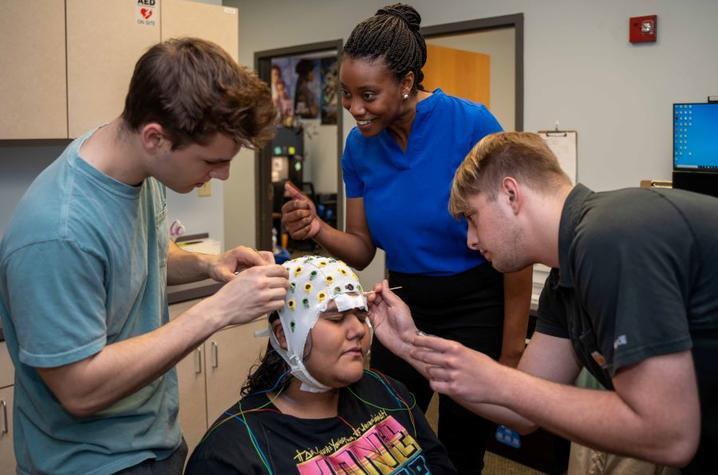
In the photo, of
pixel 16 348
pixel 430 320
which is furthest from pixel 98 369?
pixel 430 320

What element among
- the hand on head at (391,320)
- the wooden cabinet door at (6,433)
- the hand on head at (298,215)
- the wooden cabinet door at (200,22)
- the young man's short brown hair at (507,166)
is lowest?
the wooden cabinet door at (6,433)

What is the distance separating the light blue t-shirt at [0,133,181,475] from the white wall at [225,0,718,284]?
9.32 feet

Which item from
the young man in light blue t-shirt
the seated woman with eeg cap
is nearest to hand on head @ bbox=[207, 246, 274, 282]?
the seated woman with eeg cap

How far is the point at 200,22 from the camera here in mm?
3152

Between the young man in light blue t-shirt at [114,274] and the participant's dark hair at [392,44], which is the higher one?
the participant's dark hair at [392,44]

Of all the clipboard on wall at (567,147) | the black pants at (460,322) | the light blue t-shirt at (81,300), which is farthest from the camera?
the clipboard on wall at (567,147)

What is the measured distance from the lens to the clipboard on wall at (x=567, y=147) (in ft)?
12.8

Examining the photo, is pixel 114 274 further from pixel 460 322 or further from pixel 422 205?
pixel 460 322

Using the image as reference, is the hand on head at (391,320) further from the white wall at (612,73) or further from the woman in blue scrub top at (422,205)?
the white wall at (612,73)

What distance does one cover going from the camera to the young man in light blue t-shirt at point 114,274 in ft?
4.05

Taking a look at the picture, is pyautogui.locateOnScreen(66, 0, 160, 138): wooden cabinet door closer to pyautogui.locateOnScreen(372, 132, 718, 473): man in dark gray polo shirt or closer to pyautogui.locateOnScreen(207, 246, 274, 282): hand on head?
pyautogui.locateOnScreen(207, 246, 274, 282): hand on head

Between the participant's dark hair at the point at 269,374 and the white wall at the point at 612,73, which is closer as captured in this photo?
the participant's dark hair at the point at 269,374

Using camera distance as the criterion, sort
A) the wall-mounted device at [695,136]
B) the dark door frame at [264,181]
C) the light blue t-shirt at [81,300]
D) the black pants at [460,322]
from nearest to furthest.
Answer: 1. the light blue t-shirt at [81,300]
2. the black pants at [460,322]
3. the wall-mounted device at [695,136]
4. the dark door frame at [264,181]

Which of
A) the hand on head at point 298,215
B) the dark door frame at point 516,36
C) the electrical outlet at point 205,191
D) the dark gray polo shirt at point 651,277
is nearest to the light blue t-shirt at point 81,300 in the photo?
the hand on head at point 298,215
